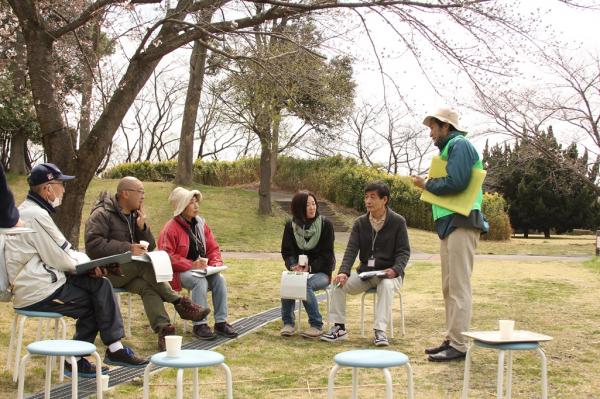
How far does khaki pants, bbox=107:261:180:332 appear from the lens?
5.85 m

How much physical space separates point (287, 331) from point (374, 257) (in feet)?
3.54

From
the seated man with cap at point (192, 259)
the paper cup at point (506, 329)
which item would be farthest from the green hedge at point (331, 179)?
the paper cup at point (506, 329)

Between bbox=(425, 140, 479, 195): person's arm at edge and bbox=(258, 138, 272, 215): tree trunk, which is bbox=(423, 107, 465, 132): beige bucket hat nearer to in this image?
bbox=(425, 140, 479, 195): person's arm at edge

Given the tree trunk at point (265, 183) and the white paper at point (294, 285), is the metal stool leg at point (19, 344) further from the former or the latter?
the tree trunk at point (265, 183)

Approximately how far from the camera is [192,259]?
6.64 m

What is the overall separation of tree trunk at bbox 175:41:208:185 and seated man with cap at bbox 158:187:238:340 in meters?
17.7

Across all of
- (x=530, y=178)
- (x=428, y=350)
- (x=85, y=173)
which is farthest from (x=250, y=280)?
(x=530, y=178)

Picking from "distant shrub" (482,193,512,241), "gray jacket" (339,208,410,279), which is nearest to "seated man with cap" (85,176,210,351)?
"gray jacket" (339,208,410,279)

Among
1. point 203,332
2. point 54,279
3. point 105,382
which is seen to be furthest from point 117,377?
point 203,332

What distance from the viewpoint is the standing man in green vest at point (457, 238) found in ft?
17.7

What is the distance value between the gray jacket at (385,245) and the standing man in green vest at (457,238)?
3.01ft

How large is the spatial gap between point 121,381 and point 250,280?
6.48m

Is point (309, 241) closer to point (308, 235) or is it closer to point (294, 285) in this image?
point (308, 235)

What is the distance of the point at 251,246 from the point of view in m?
18.3
